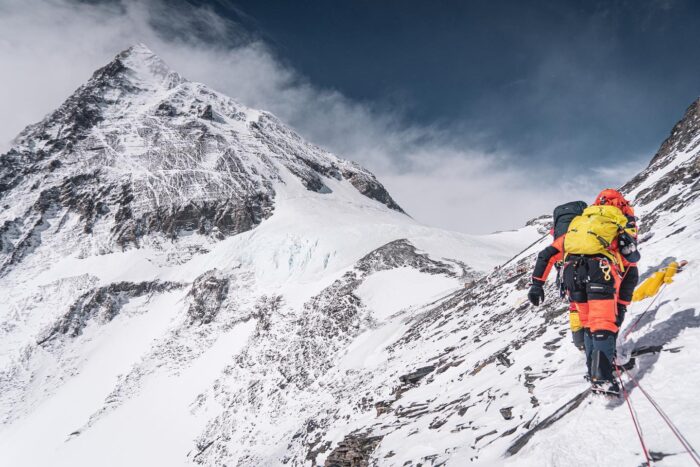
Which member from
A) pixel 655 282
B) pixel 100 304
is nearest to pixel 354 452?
pixel 655 282

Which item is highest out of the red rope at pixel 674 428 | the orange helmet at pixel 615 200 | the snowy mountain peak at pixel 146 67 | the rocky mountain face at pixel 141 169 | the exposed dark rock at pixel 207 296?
the snowy mountain peak at pixel 146 67

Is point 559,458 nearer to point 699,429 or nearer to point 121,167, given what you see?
point 699,429

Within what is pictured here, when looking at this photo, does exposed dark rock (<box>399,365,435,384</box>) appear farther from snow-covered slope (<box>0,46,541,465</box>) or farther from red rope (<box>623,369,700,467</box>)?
red rope (<box>623,369,700,467</box>)

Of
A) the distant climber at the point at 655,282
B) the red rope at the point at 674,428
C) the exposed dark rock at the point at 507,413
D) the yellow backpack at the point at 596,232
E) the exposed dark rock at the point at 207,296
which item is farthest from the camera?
the exposed dark rock at the point at 207,296

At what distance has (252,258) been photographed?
49.0 metres

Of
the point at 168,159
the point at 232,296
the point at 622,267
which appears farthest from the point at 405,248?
the point at 168,159

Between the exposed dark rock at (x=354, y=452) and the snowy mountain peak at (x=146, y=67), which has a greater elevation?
the snowy mountain peak at (x=146, y=67)

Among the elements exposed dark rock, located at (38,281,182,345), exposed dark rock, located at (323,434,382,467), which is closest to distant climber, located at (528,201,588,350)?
exposed dark rock, located at (323,434,382,467)

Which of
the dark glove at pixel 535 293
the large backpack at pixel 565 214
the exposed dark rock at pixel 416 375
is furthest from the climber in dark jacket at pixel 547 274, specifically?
the exposed dark rock at pixel 416 375

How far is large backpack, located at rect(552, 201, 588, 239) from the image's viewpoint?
6340 millimetres

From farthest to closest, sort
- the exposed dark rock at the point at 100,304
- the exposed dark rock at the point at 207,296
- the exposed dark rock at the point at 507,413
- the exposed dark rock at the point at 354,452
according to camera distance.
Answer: the exposed dark rock at the point at 100,304 → the exposed dark rock at the point at 207,296 → the exposed dark rock at the point at 354,452 → the exposed dark rock at the point at 507,413

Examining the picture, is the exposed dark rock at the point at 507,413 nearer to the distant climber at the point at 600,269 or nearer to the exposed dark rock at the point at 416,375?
the distant climber at the point at 600,269

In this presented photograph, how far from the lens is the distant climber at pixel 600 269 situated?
482 centimetres

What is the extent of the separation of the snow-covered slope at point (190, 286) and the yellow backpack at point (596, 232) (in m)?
8.99
